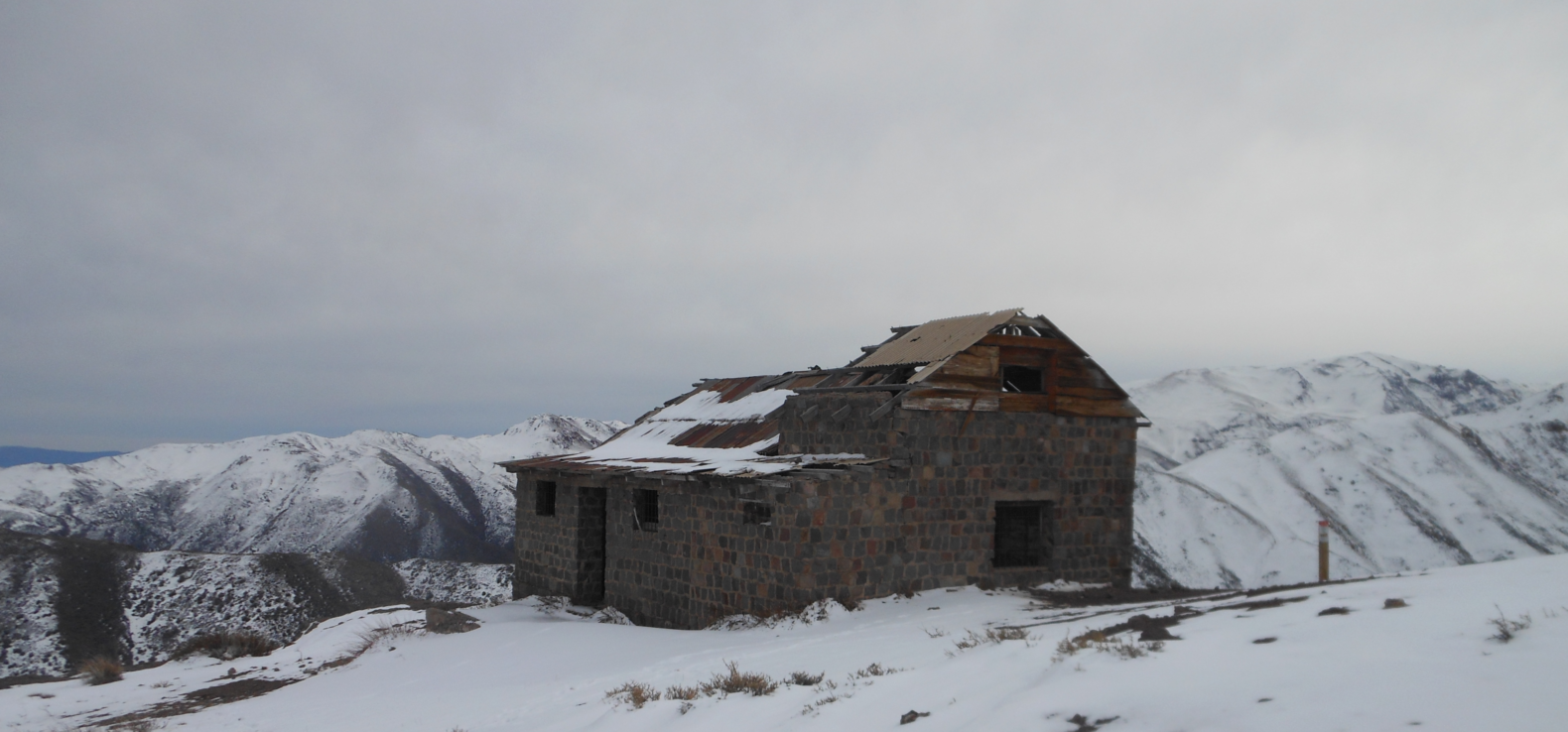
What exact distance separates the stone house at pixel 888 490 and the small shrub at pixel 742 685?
4.49m

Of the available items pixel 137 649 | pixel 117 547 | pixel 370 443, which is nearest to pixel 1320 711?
pixel 137 649

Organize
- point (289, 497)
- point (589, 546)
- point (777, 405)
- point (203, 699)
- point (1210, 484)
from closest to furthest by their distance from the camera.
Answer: point (203, 699)
point (589, 546)
point (777, 405)
point (1210, 484)
point (289, 497)

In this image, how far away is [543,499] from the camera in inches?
783

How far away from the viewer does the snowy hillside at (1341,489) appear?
104 feet

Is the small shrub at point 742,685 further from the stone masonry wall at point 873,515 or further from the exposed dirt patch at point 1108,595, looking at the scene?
the exposed dirt patch at point 1108,595

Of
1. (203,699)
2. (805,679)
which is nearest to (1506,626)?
(805,679)

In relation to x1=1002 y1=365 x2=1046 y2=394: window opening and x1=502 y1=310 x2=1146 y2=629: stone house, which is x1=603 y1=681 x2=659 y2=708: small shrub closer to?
x1=502 y1=310 x2=1146 y2=629: stone house

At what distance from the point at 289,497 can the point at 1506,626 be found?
165ft

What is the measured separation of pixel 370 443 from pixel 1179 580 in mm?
42914

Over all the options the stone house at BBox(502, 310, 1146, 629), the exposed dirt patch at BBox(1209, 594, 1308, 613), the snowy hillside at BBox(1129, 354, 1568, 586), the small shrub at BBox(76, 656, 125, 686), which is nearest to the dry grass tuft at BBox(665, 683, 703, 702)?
the stone house at BBox(502, 310, 1146, 629)

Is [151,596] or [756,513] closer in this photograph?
[756,513]

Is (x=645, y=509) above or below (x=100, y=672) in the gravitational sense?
above

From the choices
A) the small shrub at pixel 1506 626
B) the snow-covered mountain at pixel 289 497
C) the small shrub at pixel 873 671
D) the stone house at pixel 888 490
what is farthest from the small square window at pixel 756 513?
the snow-covered mountain at pixel 289 497

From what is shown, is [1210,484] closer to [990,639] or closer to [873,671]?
[990,639]
